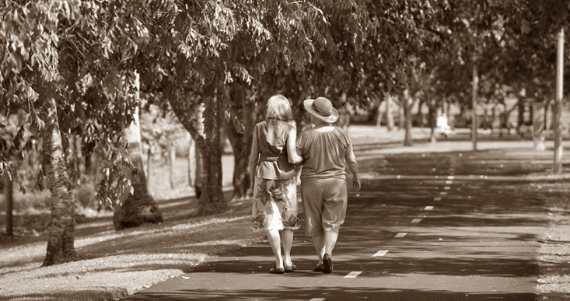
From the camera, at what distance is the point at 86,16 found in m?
13.6

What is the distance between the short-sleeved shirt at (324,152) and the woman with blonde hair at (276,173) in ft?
0.47

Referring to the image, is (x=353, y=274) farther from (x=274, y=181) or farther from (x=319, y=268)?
(x=274, y=181)

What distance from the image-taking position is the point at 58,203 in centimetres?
2125

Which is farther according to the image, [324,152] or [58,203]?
[58,203]

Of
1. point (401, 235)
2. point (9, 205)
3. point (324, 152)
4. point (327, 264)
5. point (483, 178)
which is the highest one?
point (324, 152)

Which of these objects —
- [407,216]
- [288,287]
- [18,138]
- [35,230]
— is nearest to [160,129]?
[35,230]

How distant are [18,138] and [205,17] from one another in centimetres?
410

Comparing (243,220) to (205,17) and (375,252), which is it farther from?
(205,17)

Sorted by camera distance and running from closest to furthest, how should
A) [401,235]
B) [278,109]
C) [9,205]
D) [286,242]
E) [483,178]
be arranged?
1. [278,109]
2. [286,242]
3. [401,235]
4. [483,178]
5. [9,205]

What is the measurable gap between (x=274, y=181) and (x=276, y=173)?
0.30 ft

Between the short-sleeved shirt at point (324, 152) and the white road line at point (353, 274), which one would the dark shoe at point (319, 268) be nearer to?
the white road line at point (353, 274)

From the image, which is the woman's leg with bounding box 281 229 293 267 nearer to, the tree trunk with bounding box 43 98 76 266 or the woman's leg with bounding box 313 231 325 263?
the woman's leg with bounding box 313 231 325 263

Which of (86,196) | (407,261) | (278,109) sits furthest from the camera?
(86,196)

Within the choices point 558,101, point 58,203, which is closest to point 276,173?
point 58,203
